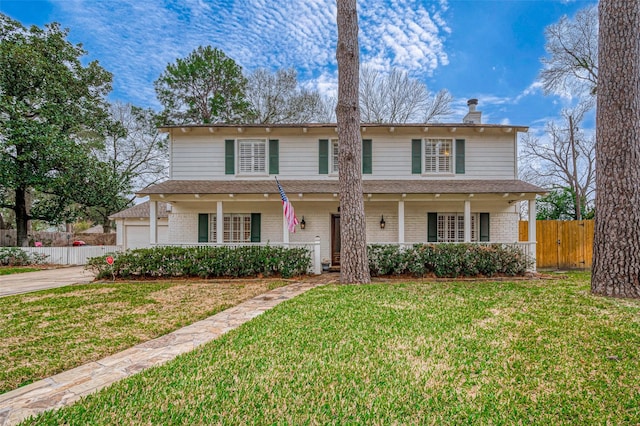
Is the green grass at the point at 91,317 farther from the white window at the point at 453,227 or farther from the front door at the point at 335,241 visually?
the white window at the point at 453,227

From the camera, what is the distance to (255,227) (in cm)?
1080

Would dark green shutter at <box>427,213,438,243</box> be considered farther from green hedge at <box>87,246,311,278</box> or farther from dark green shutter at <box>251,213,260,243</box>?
dark green shutter at <box>251,213,260,243</box>

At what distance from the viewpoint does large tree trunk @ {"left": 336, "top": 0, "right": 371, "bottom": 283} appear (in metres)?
7.28

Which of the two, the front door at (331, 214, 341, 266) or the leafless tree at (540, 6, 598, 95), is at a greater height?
the leafless tree at (540, 6, 598, 95)

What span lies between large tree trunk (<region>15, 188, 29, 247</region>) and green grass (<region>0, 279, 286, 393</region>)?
32.8 feet

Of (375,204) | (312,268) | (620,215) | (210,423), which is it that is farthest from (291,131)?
(210,423)

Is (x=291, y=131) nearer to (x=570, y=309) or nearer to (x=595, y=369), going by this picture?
(x=570, y=309)

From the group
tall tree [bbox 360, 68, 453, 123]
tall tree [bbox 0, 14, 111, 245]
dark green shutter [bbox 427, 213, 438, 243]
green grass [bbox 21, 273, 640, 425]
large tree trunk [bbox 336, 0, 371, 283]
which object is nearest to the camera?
green grass [bbox 21, 273, 640, 425]

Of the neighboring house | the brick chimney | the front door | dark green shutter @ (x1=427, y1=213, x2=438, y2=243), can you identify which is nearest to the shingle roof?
the neighboring house

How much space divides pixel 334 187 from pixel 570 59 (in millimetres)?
16963

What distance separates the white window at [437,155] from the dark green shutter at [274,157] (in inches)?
220

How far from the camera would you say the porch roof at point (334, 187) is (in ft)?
30.9

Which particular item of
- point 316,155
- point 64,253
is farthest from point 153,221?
point 64,253

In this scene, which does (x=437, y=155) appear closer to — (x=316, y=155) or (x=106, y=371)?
(x=316, y=155)
